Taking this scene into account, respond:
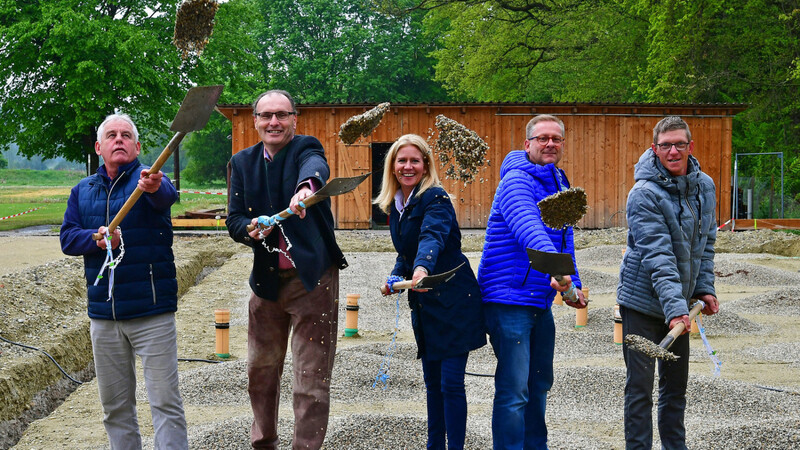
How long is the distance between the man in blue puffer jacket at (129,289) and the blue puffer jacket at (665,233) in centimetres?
236

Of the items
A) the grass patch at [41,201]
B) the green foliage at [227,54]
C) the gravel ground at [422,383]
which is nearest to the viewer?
the gravel ground at [422,383]

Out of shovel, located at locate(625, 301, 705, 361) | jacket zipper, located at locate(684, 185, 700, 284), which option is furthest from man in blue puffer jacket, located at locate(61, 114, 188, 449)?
jacket zipper, located at locate(684, 185, 700, 284)

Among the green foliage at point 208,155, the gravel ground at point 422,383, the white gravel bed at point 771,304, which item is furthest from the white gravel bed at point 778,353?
the green foliage at point 208,155

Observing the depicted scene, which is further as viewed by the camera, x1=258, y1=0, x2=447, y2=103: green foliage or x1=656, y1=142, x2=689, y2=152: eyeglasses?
x1=258, y1=0, x2=447, y2=103: green foliage

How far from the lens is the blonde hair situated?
13.8 feet

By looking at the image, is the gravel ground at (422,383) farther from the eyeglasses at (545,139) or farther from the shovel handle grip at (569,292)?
the eyeglasses at (545,139)

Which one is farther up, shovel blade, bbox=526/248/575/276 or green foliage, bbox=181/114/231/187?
green foliage, bbox=181/114/231/187

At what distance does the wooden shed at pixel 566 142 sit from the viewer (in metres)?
21.1

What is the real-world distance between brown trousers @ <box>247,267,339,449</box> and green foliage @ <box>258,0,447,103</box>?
40.8 meters

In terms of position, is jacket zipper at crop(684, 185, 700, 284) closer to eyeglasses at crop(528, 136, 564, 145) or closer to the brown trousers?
eyeglasses at crop(528, 136, 564, 145)

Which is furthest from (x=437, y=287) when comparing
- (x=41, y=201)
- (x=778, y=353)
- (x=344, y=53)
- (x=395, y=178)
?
(x=344, y=53)

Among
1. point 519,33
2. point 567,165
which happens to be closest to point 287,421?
point 567,165

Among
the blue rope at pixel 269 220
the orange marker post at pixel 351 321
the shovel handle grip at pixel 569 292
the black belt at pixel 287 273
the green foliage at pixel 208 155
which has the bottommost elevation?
the orange marker post at pixel 351 321

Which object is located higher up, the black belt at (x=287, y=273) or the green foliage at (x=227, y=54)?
the green foliage at (x=227, y=54)
